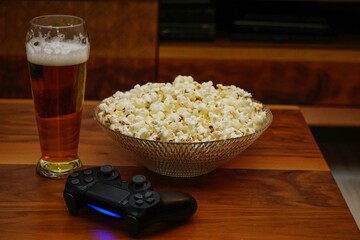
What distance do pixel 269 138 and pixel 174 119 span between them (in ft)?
0.93

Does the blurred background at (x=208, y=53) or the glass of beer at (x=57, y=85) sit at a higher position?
the glass of beer at (x=57, y=85)

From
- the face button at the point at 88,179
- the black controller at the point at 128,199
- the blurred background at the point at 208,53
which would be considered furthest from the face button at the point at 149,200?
the blurred background at the point at 208,53

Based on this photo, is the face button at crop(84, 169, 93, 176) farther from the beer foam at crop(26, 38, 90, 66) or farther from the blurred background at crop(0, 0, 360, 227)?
the blurred background at crop(0, 0, 360, 227)

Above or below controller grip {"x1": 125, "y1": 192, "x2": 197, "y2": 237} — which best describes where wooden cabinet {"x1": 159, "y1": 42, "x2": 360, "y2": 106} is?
below

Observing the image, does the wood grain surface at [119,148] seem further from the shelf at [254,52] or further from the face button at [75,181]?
the shelf at [254,52]

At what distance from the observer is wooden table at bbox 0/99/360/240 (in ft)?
2.82

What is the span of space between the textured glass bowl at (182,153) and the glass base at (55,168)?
9 cm

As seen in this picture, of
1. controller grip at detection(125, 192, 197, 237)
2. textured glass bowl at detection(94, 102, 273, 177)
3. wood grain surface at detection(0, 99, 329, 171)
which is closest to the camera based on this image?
controller grip at detection(125, 192, 197, 237)

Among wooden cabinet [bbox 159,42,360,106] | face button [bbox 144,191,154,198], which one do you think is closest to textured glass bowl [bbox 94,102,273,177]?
face button [bbox 144,191,154,198]

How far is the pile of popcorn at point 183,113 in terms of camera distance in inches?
37.8

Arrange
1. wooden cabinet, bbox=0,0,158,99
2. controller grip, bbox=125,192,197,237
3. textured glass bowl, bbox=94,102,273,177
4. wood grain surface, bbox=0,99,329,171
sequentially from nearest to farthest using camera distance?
controller grip, bbox=125,192,197,237, textured glass bowl, bbox=94,102,273,177, wood grain surface, bbox=0,99,329,171, wooden cabinet, bbox=0,0,158,99

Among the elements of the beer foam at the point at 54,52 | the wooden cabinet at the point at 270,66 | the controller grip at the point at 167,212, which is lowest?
the wooden cabinet at the point at 270,66

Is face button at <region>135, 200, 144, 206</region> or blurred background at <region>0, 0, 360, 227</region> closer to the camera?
face button at <region>135, 200, 144, 206</region>

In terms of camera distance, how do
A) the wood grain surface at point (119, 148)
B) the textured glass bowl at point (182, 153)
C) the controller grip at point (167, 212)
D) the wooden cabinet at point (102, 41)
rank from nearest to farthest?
1. the controller grip at point (167, 212)
2. the textured glass bowl at point (182, 153)
3. the wood grain surface at point (119, 148)
4. the wooden cabinet at point (102, 41)
